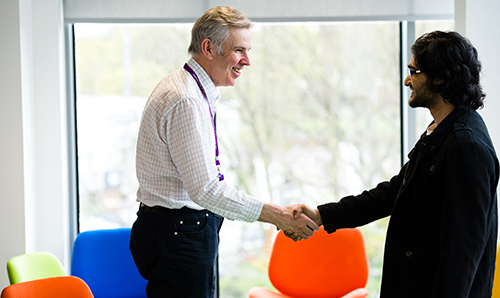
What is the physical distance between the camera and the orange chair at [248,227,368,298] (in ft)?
10.8

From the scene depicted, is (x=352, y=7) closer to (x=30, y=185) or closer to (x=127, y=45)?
(x=127, y=45)

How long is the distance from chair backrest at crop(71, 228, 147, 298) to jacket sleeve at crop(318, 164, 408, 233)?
1718 millimetres

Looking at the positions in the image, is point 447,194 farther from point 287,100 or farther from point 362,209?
point 287,100

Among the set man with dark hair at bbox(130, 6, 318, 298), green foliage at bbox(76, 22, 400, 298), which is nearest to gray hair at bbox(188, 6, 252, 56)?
man with dark hair at bbox(130, 6, 318, 298)

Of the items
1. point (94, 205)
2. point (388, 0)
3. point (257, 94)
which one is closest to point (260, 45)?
point (257, 94)

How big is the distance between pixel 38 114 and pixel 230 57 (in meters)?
2.12

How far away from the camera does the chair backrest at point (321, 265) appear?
331 cm

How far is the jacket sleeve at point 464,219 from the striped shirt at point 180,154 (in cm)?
87

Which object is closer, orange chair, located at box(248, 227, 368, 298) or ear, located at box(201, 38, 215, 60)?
ear, located at box(201, 38, 215, 60)

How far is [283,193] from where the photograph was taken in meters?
4.02

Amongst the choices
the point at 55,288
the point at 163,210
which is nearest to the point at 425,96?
the point at 163,210

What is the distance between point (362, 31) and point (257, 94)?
1.01 metres

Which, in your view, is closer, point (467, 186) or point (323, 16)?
point (467, 186)

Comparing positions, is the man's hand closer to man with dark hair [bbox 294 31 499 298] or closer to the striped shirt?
the striped shirt
